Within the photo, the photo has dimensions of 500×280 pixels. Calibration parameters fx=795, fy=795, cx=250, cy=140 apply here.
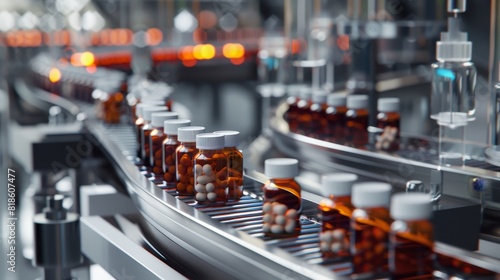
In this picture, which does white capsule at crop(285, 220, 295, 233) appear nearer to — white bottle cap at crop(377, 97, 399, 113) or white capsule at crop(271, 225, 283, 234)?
white capsule at crop(271, 225, 283, 234)

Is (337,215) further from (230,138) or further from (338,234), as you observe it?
(230,138)

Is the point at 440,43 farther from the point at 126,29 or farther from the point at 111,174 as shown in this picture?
the point at 126,29

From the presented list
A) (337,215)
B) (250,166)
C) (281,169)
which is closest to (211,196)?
(281,169)

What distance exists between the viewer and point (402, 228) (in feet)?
2.82

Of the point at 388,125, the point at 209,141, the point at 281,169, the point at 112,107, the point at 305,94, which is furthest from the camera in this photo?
the point at 112,107

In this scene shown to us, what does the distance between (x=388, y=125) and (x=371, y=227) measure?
0.84 meters

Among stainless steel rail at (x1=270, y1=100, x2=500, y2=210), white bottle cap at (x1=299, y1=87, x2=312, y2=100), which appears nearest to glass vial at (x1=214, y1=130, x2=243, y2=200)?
stainless steel rail at (x1=270, y1=100, x2=500, y2=210)

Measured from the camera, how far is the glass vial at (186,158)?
52.0 inches

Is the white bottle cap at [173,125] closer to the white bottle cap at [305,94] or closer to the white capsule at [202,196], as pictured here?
the white capsule at [202,196]

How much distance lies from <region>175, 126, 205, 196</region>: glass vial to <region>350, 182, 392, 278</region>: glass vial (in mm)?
458

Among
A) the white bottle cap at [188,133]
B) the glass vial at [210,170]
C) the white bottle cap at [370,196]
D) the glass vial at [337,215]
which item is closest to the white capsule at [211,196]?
the glass vial at [210,170]

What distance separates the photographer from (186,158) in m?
1.34

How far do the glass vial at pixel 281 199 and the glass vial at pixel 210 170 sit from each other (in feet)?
0.53

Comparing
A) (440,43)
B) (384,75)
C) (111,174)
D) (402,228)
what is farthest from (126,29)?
(402,228)
